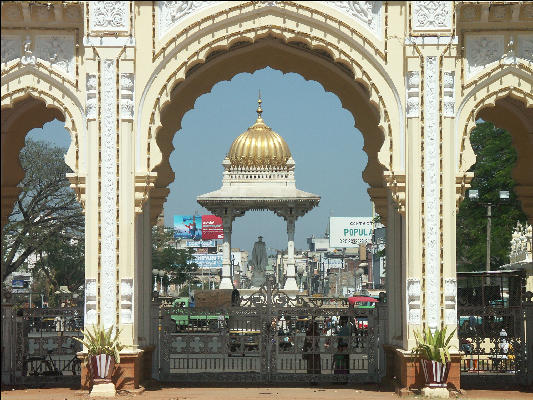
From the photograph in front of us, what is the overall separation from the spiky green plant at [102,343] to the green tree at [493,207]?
78.1 ft

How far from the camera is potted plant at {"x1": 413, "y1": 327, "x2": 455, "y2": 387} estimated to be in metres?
16.3

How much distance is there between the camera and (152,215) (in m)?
20.3

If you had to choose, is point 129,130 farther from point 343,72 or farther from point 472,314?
point 472,314

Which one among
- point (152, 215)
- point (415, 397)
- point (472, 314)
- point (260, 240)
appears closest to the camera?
point (415, 397)

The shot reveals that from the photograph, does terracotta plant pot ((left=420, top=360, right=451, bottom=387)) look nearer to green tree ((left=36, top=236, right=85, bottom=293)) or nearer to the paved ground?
the paved ground

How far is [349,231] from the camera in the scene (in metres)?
108

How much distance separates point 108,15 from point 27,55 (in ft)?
4.29

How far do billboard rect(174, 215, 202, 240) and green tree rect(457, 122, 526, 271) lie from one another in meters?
61.3

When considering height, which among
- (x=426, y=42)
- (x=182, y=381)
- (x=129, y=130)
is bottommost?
(x=182, y=381)

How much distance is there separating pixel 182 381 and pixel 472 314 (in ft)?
15.3

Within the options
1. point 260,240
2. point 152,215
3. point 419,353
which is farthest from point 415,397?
point 260,240

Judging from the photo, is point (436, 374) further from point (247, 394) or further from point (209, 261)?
point (209, 261)

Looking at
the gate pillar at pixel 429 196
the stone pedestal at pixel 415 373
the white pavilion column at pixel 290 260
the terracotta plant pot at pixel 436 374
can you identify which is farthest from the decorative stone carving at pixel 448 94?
the white pavilion column at pixel 290 260

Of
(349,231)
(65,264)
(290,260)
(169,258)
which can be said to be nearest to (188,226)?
(349,231)
